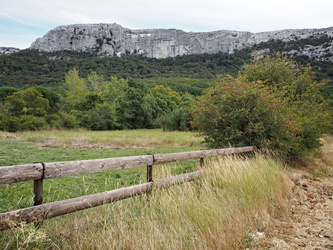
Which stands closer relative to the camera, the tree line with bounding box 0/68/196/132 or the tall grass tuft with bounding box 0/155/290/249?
the tall grass tuft with bounding box 0/155/290/249

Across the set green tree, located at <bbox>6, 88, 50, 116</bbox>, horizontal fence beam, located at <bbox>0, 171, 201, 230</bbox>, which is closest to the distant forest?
green tree, located at <bbox>6, 88, 50, 116</bbox>

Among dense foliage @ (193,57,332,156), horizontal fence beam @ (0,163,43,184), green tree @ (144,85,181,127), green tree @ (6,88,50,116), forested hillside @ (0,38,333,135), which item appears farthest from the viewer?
green tree @ (144,85,181,127)

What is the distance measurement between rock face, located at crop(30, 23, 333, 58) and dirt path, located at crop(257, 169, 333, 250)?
13604 cm

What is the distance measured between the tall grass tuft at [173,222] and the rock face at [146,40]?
139 meters

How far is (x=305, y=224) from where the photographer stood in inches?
186

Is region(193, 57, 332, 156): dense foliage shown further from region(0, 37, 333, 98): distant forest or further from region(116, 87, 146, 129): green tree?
region(0, 37, 333, 98): distant forest

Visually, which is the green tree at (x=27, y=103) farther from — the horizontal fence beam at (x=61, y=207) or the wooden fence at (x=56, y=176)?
the horizontal fence beam at (x=61, y=207)

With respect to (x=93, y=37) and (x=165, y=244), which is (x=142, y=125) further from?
(x=93, y=37)

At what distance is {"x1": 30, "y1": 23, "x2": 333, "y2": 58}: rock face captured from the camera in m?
147

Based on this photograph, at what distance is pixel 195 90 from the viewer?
80.2 m

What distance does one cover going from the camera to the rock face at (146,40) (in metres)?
147

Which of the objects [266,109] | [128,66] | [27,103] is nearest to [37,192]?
[266,109]

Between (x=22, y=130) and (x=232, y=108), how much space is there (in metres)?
35.5

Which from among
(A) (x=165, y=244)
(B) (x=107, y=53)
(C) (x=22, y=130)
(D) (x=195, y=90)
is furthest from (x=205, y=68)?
(A) (x=165, y=244)
